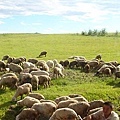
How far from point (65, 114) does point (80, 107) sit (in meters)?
1.11

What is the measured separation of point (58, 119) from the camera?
12.2 m

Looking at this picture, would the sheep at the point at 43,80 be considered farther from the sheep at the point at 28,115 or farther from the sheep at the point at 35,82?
the sheep at the point at 28,115

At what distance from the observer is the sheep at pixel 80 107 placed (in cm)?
1293

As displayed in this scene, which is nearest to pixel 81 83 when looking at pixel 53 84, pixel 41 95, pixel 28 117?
pixel 53 84

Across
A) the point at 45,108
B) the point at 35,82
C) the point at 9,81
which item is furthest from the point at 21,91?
the point at 45,108

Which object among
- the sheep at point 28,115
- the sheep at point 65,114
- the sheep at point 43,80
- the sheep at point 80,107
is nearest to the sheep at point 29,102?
the sheep at point 28,115

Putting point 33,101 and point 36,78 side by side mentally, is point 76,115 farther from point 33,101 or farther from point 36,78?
point 36,78

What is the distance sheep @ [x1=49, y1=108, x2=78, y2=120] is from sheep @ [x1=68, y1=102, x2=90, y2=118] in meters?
0.76

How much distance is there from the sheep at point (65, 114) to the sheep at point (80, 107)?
762 mm

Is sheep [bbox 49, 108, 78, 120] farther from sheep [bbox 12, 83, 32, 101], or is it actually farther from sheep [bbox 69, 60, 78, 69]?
sheep [bbox 69, 60, 78, 69]

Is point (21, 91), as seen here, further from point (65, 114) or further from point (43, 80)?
point (65, 114)

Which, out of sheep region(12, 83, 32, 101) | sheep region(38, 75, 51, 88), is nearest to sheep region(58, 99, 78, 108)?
sheep region(12, 83, 32, 101)

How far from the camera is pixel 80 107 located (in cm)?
1298

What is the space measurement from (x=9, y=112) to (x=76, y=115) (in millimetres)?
3584
